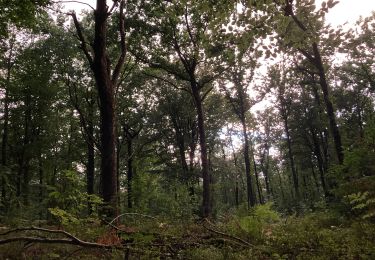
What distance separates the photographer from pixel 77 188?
7363mm

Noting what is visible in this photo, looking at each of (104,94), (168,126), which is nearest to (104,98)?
(104,94)

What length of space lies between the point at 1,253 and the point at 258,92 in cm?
3054

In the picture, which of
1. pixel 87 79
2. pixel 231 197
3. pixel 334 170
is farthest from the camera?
pixel 231 197

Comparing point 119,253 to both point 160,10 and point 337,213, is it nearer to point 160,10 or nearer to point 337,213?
point 337,213

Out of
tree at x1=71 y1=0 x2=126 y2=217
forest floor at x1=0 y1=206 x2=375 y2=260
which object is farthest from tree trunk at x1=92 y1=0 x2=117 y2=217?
forest floor at x1=0 y1=206 x2=375 y2=260

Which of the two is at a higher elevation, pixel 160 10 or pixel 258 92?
pixel 258 92

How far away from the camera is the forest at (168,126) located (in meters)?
5.84

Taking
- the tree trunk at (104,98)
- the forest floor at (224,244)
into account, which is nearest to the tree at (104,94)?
the tree trunk at (104,98)

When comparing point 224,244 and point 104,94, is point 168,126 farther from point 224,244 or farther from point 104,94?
point 224,244

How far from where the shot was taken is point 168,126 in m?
36.4

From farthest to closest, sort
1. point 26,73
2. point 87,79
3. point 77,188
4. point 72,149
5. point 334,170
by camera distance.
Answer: point 72,149, point 87,79, point 26,73, point 334,170, point 77,188

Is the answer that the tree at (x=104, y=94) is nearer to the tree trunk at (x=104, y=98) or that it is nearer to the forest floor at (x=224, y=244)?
the tree trunk at (x=104, y=98)

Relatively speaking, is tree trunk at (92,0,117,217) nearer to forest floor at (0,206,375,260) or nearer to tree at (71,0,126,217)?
tree at (71,0,126,217)

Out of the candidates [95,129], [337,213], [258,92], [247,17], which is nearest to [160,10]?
[247,17]
